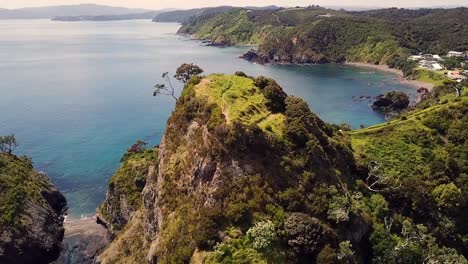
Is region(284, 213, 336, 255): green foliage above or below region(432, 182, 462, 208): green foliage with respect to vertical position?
above

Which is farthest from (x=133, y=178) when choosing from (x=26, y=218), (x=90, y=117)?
(x=90, y=117)

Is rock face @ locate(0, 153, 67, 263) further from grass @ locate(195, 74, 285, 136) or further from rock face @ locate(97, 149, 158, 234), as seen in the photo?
grass @ locate(195, 74, 285, 136)

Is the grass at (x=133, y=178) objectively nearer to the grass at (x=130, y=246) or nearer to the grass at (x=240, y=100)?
the grass at (x=130, y=246)

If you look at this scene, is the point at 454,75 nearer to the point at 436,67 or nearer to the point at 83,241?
the point at 436,67

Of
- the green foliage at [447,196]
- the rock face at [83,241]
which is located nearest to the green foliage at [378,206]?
the green foliage at [447,196]

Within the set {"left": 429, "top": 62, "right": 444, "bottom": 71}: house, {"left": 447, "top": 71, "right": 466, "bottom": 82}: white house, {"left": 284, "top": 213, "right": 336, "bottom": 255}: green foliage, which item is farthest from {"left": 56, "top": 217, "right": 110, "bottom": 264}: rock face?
{"left": 429, "top": 62, "right": 444, "bottom": 71}: house

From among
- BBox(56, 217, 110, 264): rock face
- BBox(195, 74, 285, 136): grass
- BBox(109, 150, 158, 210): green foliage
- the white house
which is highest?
BBox(195, 74, 285, 136): grass
